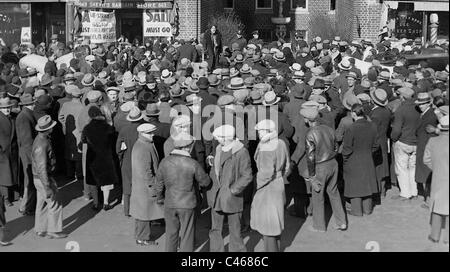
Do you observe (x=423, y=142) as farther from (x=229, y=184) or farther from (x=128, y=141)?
(x=128, y=141)

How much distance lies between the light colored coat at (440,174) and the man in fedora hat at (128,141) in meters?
4.30

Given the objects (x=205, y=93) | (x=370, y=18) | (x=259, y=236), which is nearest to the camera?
(x=259, y=236)

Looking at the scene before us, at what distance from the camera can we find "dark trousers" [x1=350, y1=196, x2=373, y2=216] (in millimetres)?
Result: 10766

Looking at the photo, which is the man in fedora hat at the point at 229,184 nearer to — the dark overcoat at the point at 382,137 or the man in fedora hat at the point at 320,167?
the man in fedora hat at the point at 320,167

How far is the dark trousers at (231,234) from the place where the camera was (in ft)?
29.0

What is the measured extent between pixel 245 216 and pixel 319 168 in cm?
143

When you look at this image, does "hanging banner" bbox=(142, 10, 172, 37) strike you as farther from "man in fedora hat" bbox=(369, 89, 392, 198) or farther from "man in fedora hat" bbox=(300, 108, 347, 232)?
"man in fedora hat" bbox=(300, 108, 347, 232)

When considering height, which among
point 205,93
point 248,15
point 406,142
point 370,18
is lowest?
point 406,142

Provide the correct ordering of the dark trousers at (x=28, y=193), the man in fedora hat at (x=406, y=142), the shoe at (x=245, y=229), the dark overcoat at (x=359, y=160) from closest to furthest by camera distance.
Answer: the shoe at (x=245, y=229), the dark overcoat at (x=359, y=160), the dark trousers at (x=28, y=193), the man in fedora hat at (x=406, y=142)

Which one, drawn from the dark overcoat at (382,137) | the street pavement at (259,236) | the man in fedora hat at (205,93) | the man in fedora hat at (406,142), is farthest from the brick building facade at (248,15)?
the street pavement at (259,236)

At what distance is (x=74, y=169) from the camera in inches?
506

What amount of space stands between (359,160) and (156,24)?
636 inches

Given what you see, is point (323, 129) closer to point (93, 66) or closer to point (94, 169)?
point (94, 169)

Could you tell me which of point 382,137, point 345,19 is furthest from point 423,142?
point 345,19
